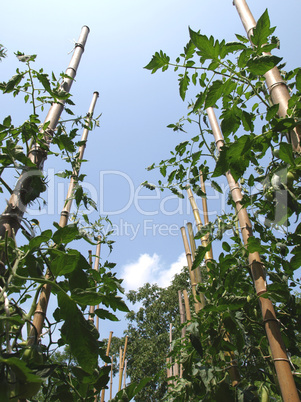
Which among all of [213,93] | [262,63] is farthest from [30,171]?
[262,63]

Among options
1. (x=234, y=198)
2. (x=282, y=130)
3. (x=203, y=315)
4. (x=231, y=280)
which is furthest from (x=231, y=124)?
(x=203, y=315)

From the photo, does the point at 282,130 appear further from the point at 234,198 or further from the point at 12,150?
the point at 12,150

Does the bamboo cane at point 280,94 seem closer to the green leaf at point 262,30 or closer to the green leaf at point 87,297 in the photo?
the green leaf at point 262,30

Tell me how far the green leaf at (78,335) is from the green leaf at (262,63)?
26.1 inches

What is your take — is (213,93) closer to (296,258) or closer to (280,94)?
(280,94)

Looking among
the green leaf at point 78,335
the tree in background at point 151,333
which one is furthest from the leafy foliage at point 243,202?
the tree in background at point 151,333

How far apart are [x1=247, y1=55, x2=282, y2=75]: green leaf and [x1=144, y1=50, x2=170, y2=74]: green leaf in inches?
11.8

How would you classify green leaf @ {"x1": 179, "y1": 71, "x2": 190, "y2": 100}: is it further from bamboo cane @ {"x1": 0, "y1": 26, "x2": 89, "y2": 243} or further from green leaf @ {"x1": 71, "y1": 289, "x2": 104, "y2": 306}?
green leaf @ {"x1": 71, "y1": 289, "x2": 104, "y2": 306}

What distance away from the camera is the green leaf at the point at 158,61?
3.08ft

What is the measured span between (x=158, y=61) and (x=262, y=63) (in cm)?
34

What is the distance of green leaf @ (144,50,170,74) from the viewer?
3.08 ft

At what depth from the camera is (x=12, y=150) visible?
0.80 m

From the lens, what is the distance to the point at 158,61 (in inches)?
37.3

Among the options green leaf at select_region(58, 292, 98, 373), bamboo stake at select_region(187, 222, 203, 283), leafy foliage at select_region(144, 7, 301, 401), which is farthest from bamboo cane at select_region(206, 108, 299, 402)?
bamboo stake at select_region(187, 222, 203, 283)
